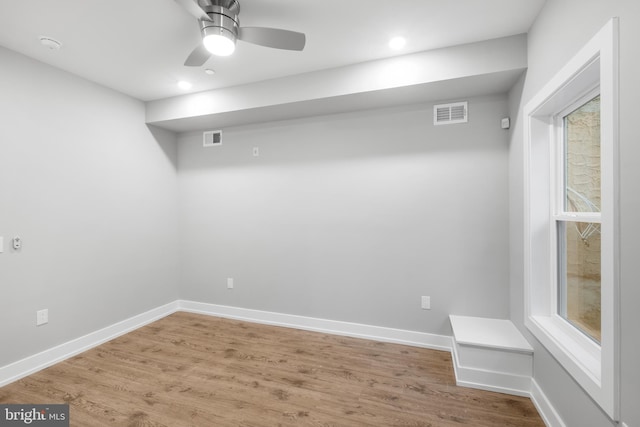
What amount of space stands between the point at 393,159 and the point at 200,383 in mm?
2643

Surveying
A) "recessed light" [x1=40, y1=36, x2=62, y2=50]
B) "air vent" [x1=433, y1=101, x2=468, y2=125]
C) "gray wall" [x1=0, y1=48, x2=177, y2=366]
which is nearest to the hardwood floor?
"gray wall" [x1=0, y1=48, x2=177, y2=366]

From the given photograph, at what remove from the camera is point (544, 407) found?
183 centimetres

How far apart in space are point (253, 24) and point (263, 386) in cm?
271

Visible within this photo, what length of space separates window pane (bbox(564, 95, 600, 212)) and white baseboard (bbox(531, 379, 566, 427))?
4.03 ft

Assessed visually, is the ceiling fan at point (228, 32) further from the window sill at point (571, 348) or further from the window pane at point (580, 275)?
the window sill at point (571, 348)

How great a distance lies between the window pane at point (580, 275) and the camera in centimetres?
160

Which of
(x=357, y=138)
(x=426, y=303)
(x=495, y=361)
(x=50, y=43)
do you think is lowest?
(x=495, y=361)

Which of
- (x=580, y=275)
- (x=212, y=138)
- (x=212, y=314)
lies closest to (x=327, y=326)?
(x=212, y=314)

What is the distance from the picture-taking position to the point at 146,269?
3.48 meters

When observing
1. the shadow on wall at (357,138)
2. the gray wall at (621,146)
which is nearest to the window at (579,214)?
the gray wall at (621,146)

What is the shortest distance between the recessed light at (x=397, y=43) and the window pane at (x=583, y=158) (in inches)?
49.8

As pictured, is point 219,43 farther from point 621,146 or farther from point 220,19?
point 621,146

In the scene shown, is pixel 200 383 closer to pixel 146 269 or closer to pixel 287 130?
pixel 146 269

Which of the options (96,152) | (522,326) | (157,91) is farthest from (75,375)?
(522,326)
